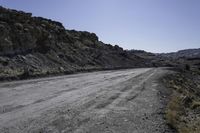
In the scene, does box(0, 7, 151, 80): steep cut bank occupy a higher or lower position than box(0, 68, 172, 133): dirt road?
higher

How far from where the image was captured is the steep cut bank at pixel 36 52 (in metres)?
39.8

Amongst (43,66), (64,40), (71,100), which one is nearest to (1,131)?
(71,100)

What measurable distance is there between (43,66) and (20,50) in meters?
→ 3.91

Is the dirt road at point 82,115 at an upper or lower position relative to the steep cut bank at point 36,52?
lower

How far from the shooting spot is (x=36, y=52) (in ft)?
164

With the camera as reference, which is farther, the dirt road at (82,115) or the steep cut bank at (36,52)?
the steep cut bank at (36,52)

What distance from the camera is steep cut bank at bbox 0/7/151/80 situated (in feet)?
131

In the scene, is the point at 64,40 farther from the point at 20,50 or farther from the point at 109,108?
the point at 109,108

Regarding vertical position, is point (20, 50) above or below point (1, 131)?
above

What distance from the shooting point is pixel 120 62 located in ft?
266

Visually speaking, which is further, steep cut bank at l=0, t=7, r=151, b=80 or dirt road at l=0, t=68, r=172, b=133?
steep cut bank at l=0, t=7, r=151, b=80

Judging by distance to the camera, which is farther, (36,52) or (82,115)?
(36,52)

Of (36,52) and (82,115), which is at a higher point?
(36,52)

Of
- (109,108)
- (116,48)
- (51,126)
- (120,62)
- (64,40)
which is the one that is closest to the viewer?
(51,126)
